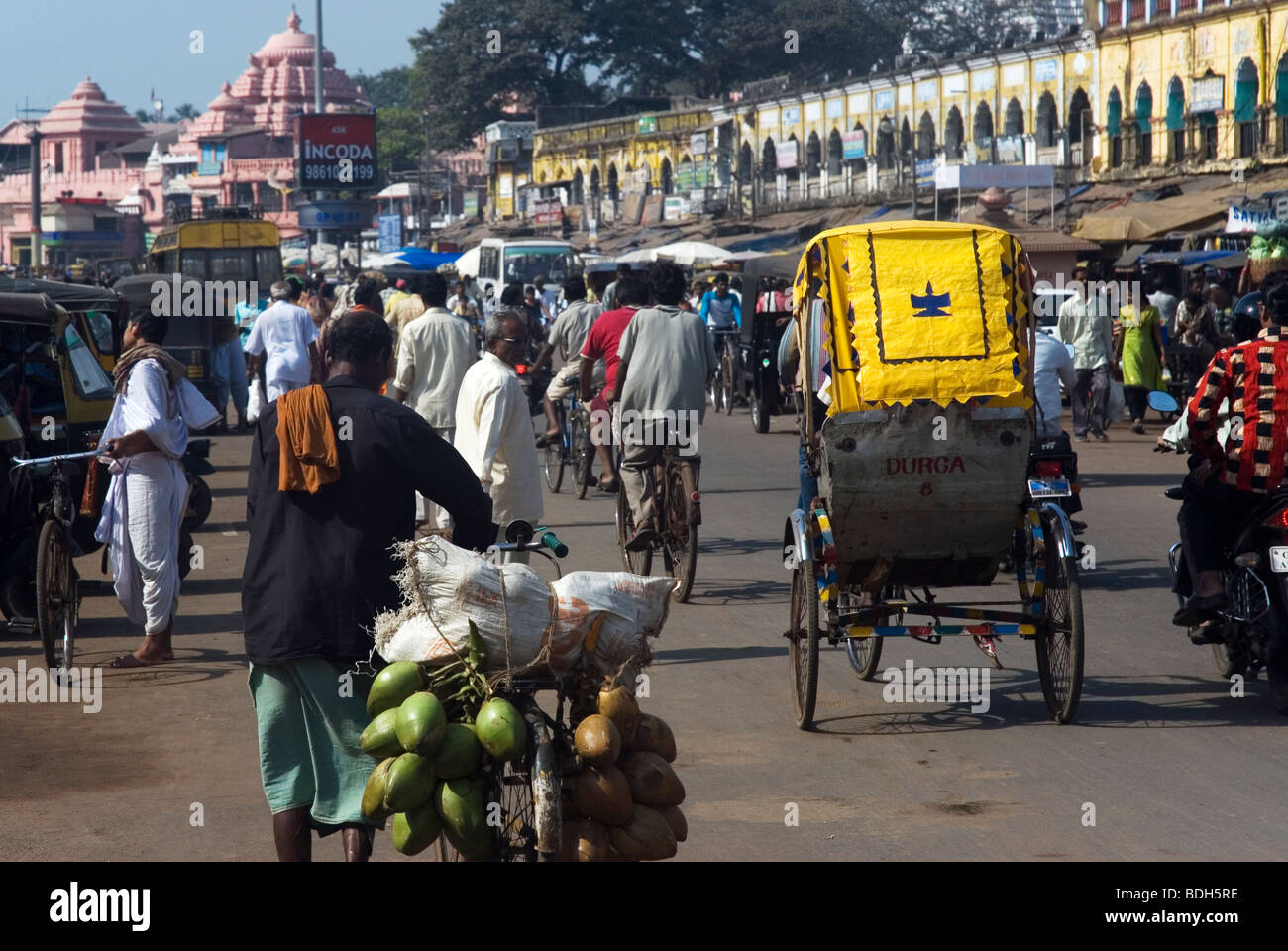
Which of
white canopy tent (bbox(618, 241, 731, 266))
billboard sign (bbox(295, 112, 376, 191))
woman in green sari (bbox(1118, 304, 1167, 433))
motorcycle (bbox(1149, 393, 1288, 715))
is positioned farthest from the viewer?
billboard sign (bbox(295, 112, 376, 191))

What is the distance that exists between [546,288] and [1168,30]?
587 inches

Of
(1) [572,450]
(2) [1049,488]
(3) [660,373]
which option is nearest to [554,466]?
(1) [572,450]

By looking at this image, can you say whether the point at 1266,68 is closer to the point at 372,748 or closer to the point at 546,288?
the point at 546,288

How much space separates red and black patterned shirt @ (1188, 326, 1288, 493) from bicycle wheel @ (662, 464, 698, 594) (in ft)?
10.1

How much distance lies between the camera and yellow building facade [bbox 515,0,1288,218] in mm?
33719

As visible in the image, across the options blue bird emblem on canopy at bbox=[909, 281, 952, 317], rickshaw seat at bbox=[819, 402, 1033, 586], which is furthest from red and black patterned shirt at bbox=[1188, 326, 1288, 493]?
blue bird emblem on canopy at bbox=[909, 281, 952, 317]

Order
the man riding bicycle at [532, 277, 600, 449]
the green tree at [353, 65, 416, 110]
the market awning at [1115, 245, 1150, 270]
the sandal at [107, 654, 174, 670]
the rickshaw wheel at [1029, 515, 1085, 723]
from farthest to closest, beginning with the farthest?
the green tree at [353, 65, 416, 110] < the market awning at [1115, 245, 1150, 270] < the man riding bicycle at [532, 277, 600, 449] < the sandal at [107, 654, 174, 670] < the rickshaw wheel at [1029, 515, 1085, 723]

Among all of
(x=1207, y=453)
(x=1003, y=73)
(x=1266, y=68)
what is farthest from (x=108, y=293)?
(x=1003, y=73)

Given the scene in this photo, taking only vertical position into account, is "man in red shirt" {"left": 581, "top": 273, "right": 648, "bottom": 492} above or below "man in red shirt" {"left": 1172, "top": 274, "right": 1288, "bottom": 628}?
above

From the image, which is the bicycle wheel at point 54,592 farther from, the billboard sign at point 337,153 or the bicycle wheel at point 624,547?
the billboard sign at point 337,153

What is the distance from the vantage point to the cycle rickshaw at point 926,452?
6.20 metres

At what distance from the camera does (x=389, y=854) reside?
16.3 ft

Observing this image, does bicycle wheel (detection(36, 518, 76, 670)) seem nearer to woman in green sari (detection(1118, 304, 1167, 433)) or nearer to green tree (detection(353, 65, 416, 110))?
woman in green sari (detection(1118, 304, 1167, 433))

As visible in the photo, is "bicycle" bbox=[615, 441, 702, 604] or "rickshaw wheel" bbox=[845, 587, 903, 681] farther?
"bicycle" bbox=[615, 441, 702, 604]
